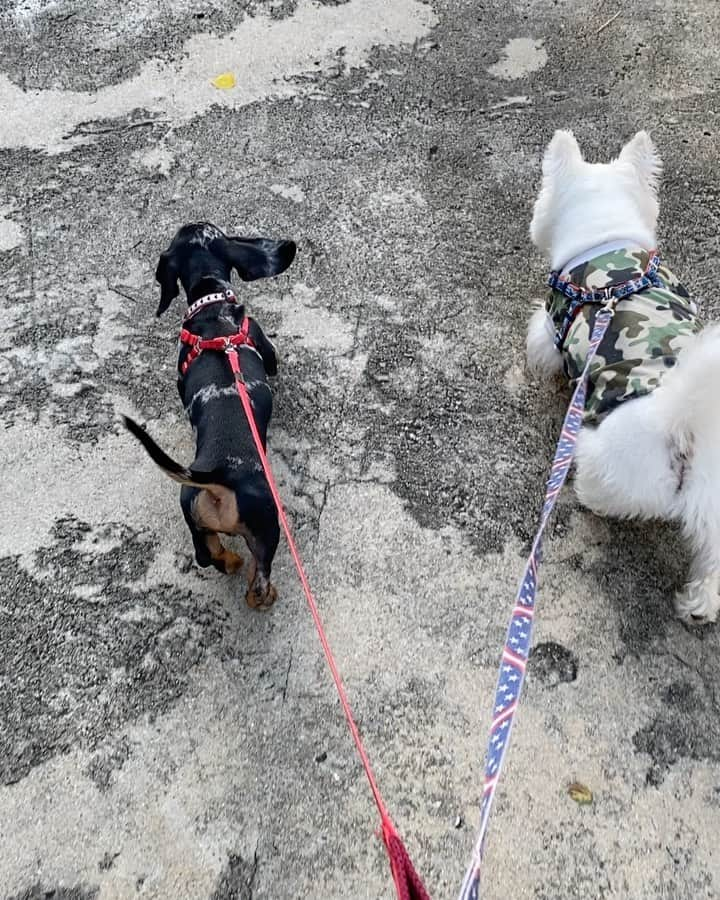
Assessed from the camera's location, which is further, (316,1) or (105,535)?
(316,1)

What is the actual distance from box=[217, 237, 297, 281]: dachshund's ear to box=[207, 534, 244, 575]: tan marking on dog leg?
1.08 meters

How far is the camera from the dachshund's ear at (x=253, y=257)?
9.09ft

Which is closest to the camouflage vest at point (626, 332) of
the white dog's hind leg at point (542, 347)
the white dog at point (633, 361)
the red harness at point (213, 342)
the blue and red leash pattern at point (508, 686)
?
the white dog at point (633, 361)

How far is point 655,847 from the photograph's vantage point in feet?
6.16

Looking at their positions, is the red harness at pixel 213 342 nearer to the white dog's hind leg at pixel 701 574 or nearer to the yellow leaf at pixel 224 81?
the white dog's hind leg at pixel 701 574

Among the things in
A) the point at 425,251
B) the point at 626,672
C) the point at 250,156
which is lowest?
the point at 626,672

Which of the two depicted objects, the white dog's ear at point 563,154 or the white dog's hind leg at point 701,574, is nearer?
the white dog's hind leg at point 701,574

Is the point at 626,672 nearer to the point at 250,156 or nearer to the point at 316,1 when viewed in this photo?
the point at 250,156

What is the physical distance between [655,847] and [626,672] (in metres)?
0.47

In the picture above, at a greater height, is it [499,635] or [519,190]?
[519,190]

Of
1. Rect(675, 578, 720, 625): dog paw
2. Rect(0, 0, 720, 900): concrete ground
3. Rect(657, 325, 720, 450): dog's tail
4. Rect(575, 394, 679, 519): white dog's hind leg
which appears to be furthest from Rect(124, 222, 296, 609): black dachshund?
Rect(675, 578, 720, 625): dog paw

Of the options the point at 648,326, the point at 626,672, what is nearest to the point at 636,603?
the point at 626,672

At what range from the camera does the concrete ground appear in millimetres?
1940

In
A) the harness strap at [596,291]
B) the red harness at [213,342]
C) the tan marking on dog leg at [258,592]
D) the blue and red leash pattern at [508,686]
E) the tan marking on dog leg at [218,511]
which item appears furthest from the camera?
the red harness at [213,342]
